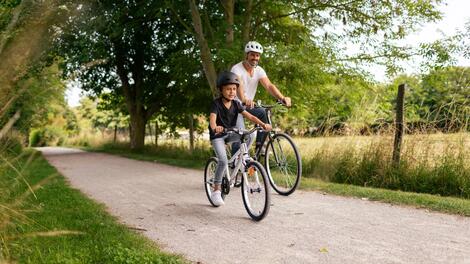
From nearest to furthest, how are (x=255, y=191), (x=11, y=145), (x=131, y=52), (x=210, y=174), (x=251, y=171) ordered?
(x=11, y=145) < (x=255, y=191) < (x=251, y=171) < (x=210, y=174) < (x=131, y=52)

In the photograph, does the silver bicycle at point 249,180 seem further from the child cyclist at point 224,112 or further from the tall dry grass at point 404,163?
the tall dry grass at point 404,163

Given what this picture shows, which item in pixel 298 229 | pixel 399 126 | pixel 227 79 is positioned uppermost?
pixel 227 79

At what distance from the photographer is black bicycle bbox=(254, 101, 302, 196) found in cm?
673

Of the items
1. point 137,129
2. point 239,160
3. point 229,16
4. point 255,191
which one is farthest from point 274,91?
point 137,129

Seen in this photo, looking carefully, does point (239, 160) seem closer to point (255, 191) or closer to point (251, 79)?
point (255, 191)

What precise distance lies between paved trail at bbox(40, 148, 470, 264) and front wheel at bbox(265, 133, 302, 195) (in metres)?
0.26

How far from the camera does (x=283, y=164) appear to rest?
22.7 ft

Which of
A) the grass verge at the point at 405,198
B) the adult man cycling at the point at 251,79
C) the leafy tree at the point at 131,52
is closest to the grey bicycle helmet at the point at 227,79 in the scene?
the adult man cycling at the point at 251,79

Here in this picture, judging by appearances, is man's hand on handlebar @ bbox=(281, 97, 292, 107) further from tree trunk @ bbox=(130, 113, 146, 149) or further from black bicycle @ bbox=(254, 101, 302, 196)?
tree trunk @ bbox=(130, 113, 146, 149)

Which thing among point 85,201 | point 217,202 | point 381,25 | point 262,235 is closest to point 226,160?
point 217,202

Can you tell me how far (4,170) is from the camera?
4.18 meters

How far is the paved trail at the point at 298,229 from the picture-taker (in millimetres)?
3986

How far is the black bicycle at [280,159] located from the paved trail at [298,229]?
281mm

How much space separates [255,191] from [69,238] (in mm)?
2200
